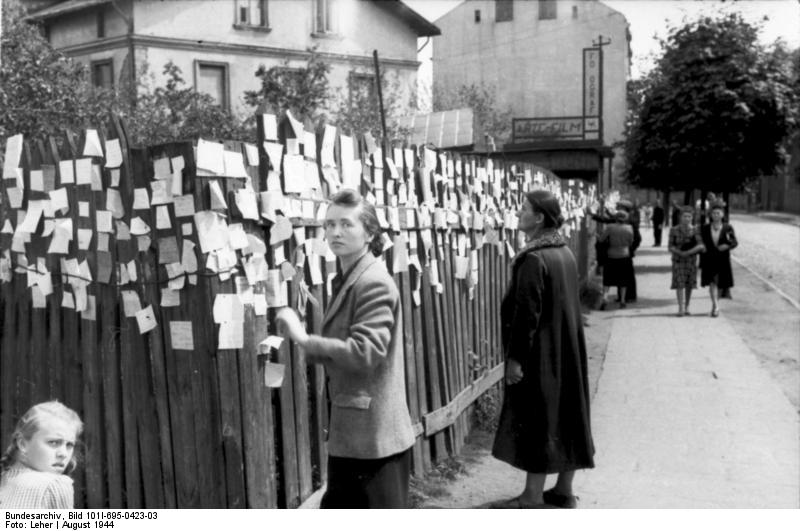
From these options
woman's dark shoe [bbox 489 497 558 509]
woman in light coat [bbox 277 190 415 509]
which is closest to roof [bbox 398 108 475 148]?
woman's dark shoe [bbox 489 497 558 509]

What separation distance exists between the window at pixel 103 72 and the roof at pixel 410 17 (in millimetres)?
9374

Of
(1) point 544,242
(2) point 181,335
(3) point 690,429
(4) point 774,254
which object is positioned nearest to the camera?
(2) point 181,335

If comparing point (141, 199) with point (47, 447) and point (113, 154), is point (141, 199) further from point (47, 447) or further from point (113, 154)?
point (47, 447)

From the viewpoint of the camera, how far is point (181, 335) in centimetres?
403

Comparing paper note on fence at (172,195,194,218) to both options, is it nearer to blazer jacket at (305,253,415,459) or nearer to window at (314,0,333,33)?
blazer jacket at (305,253,415,459)

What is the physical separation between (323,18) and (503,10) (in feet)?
44.4

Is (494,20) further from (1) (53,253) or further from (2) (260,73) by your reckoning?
(1) (53,253)

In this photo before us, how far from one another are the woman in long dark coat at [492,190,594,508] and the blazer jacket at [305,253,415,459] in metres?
1.95

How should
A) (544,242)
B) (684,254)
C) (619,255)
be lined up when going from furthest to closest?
(619,255)
(684,254)
(544,242)

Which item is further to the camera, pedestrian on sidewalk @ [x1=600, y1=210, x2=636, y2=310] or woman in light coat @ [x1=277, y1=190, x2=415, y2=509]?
pedestrian on sidewalk @ [x1=600, y1=210, x2=636, y2=310]

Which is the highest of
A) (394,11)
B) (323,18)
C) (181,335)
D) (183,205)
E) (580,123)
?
(394,11)

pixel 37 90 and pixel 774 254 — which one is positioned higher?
pixel 37 90

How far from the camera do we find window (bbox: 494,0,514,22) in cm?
4139

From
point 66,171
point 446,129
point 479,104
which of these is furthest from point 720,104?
point 479,104
